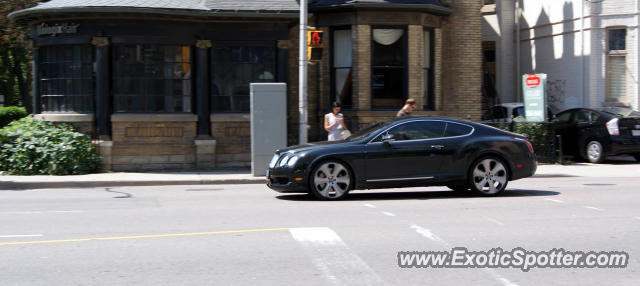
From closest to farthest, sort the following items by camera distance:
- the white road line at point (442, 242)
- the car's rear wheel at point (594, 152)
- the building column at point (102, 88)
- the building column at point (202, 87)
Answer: the white road line at point (442, 242) → the building column at point (102, 88) → the building column at point (202, 87) → the car's rear wheel at point (594, 152)

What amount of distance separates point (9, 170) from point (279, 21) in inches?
289

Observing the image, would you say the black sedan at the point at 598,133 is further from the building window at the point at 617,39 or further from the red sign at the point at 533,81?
the building window at the point at 617,39

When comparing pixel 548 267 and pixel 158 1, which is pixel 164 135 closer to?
pixel 158 1

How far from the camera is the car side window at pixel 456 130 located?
12.1m

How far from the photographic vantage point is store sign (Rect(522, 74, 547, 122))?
19.2 meters

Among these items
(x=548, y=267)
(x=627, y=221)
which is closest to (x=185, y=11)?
(x=627, y=221)

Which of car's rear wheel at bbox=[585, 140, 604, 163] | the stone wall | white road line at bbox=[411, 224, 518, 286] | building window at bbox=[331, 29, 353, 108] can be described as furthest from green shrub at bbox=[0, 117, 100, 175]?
car's rear wheel at bbox=[585, 140, 604, 163]

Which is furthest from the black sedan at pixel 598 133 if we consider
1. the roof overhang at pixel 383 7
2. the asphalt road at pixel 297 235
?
the asphalt road at pixel 297 235

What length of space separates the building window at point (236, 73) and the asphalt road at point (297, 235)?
5.13m

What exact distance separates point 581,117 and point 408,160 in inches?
380

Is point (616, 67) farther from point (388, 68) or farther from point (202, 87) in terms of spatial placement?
point (202, 87)

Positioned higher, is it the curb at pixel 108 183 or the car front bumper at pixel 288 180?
the car front bumper at pixel 288 180

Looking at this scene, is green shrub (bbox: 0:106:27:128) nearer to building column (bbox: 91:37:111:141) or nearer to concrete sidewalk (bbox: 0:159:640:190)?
building column (bbox: 91:37:111:141)

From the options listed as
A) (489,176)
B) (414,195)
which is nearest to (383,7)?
(414,195)
